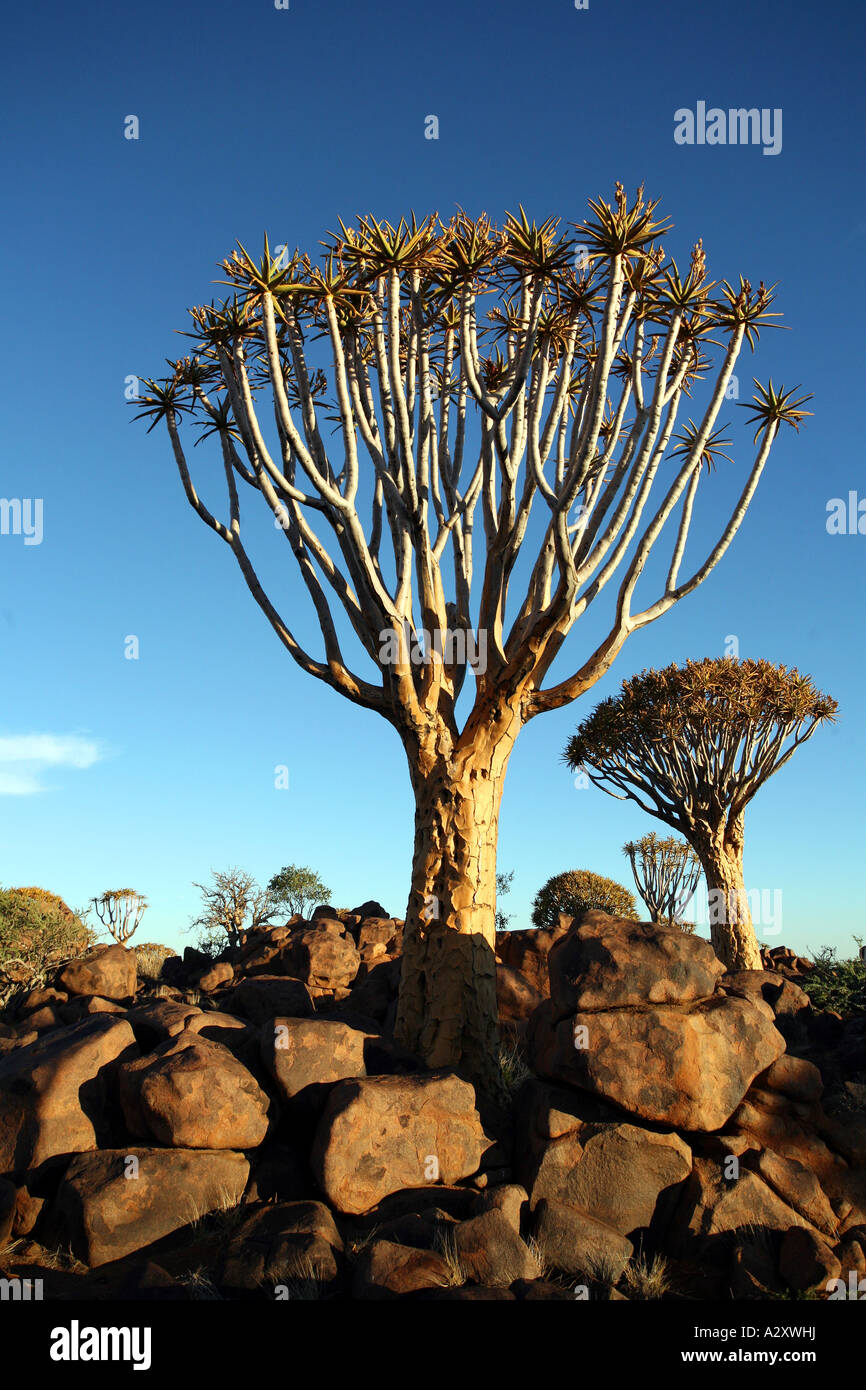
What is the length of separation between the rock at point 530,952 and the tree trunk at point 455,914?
2.92 meters

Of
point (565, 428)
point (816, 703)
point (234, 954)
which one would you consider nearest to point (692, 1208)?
point (565, 428)

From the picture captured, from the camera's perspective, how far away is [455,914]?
891 centimetres

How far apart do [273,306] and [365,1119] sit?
7.49 meters

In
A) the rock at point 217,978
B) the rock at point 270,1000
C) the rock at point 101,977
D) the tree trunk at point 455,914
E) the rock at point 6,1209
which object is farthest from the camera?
the rock at point 217,978

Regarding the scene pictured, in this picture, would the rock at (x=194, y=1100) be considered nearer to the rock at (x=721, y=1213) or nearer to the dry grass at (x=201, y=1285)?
the dry grass at (x=201, y=1285)

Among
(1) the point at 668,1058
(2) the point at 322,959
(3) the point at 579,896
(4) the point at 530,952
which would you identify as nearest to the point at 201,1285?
(1) the point at 668,1058

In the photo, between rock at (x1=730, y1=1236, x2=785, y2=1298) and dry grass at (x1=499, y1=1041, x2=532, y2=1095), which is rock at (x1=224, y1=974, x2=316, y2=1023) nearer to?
dry grass at (x1=499, y1=1041, x2=532, y2=1095)

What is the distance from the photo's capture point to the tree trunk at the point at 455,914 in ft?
28.6

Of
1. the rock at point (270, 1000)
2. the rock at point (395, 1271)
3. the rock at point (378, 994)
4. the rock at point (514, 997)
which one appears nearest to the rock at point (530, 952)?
the rock at point (514, 997)

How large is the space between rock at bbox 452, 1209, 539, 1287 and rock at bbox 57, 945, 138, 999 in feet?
27.6

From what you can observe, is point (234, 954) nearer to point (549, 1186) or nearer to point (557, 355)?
point (549, 1186)

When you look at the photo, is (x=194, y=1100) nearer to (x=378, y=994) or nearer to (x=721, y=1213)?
(x=721, y=1213)

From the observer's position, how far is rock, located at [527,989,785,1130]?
7.07 meters
